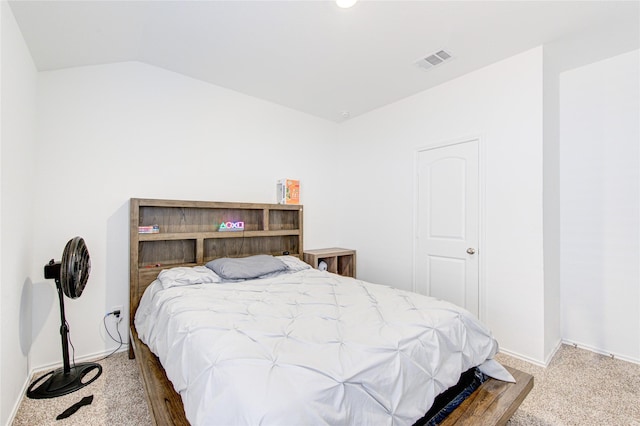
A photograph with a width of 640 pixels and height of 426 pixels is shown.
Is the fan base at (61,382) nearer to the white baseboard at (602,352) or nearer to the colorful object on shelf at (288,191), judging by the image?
the colorful object on shelf at (288,191)

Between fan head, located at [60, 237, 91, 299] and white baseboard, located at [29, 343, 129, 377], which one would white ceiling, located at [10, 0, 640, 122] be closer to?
fan head, located at [60, 237, 91, 299]

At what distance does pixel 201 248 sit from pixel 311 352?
205cm

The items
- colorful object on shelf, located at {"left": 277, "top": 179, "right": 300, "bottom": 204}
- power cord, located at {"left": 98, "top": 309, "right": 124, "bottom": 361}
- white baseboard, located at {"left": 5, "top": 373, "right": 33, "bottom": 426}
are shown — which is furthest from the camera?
colorful object on shelf, located at {"left": 277, "top": 179, "right": 300, "bottom": 204}

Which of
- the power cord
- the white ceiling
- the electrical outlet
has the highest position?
the white ceiling

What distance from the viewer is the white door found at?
2936mm

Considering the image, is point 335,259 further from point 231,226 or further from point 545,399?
point 545,399

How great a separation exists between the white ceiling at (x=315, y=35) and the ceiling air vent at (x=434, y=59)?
6cm

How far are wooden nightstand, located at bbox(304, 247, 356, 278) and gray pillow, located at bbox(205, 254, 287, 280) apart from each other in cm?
78

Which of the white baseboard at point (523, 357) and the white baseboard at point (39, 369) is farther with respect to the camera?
the white baseboard at point (523, 357)

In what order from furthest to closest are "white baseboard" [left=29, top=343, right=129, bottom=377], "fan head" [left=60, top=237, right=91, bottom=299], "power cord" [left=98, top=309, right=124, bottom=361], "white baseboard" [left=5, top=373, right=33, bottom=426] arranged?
"power cord" [left=98, top=309, right=124, bottom=361]
"white baseboard" [left=29, top=343, right=129, bottom=377]
"fan head" [left=60, top=237, right=91, bottom=299]
"white baseboard" [left=5, top=373, right=33, bottom=426]

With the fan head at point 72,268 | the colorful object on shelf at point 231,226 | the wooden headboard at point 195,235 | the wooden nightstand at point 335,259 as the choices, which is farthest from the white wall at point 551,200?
the fan head at point 72,268

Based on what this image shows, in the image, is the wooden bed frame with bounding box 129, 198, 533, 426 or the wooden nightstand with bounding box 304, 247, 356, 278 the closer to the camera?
the wooden bed frame with bounding box 129, 198, 533, 426

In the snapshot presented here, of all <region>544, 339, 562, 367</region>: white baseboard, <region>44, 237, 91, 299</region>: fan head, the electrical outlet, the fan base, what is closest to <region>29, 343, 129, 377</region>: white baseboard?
the fan base

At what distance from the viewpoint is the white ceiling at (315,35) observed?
198 cm
